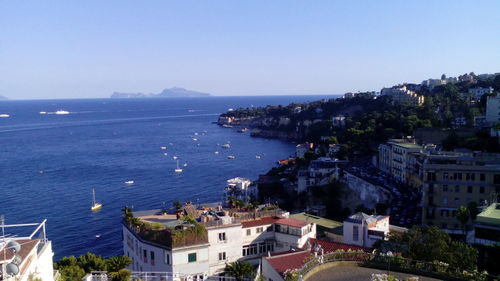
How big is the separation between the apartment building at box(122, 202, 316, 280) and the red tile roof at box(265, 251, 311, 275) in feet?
14.9

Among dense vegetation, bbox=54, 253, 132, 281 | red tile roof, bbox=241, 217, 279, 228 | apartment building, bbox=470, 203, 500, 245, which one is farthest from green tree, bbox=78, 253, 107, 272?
apartment building, bbox=470, 203, 500, 245

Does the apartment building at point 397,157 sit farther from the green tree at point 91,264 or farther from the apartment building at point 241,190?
the green tree at point 91,264

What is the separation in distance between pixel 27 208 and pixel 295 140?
92648 mm

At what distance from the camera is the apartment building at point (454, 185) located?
120 ft

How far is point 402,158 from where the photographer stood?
53.3 m

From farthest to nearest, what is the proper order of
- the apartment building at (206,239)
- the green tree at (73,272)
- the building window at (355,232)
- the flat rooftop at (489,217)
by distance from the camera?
the flat rooftop at (489,217), the building window at (355,232), the green tree at (73,272), the apartment building at (206,239)

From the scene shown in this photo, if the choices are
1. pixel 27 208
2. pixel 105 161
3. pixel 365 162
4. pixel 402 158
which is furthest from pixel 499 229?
pixel 105 161

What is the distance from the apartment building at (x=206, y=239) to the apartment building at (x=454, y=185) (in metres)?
17.7

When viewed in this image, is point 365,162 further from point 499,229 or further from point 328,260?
point 328,260

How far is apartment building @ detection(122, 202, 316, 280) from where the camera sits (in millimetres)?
20547

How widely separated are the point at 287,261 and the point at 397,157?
41466mm

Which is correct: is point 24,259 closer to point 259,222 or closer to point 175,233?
point 175,233

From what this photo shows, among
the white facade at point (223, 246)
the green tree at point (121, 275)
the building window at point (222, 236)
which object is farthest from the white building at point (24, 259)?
the building window at point (222, 236)

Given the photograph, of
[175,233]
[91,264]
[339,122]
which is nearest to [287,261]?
[175,233]
